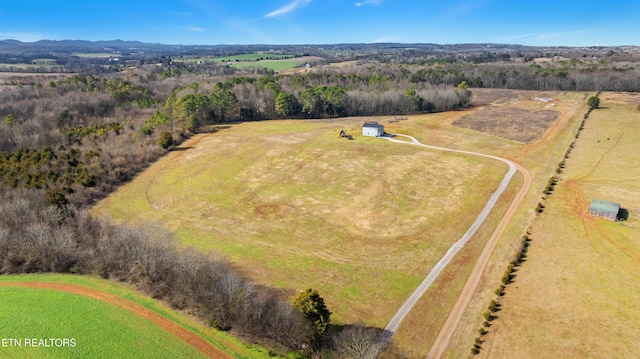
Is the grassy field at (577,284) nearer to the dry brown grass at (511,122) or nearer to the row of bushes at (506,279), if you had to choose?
the row of bushes at (506,279)

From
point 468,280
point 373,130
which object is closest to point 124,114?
point 373,130

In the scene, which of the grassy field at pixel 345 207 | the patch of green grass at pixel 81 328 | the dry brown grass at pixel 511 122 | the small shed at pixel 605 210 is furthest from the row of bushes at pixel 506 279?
the dry brown grass at pixel 511 122

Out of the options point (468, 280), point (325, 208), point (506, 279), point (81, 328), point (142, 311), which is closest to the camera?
point (81, 328)

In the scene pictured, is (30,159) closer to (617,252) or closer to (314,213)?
(314,213)

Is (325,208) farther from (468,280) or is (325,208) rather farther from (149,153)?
(149,153)

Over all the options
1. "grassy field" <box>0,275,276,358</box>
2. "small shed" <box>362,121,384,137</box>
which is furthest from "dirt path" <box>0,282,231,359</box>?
"small shed" <box>362,121,384,137</box>

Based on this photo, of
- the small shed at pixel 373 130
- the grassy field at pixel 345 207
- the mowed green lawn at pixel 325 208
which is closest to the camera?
the grassy field at pixel 345 207

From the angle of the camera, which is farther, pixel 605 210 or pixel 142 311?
pixel 605 210
